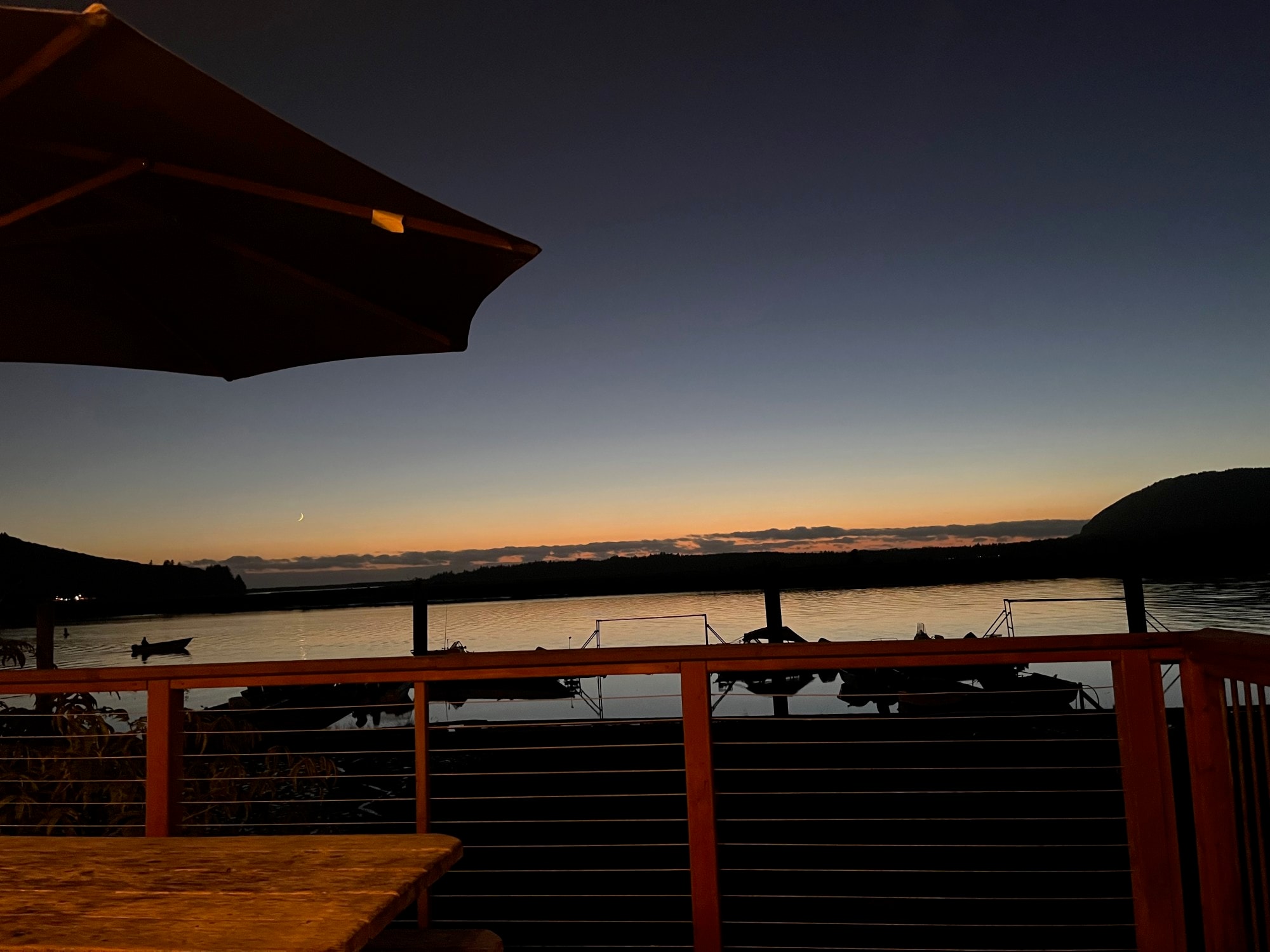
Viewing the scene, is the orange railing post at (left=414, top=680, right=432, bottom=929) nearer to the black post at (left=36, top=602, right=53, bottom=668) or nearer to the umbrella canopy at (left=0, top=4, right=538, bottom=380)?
the umbrella canopy at (left=0, top=4, right=538, bottom=380)

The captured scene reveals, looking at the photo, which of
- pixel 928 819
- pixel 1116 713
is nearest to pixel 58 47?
pixel 928 819

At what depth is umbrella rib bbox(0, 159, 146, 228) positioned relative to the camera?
1655mm

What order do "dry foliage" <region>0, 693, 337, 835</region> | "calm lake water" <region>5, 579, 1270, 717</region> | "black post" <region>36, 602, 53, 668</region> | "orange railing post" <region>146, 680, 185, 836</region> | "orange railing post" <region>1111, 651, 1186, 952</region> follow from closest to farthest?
"orange railing post" <region>1111, 651, 1186, 952</region> < "orange railing post" <region>146, 680, 185, 836</region> < "dry foliage" <region>0, 693, 337, 835</region> < "black post" <region>36, 602, 53, 668</region> < "calm lake water" <region>5, 579, 1270, 717</region>

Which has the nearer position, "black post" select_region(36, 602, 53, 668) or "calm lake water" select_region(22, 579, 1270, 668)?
"black post" select_region(36, 602, 53, 668)

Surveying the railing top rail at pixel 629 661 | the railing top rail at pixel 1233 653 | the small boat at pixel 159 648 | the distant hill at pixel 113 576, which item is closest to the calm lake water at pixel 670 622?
the small boat at pixel 159 648

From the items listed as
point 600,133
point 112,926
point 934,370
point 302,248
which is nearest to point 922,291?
point 934,370

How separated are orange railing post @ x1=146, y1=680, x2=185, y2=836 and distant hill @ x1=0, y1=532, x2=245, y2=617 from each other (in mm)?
11575

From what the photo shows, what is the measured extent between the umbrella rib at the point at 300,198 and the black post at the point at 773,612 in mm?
8919

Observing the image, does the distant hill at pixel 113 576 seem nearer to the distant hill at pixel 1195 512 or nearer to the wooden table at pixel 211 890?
the wooden table at pixel 211 890

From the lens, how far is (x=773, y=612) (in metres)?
10.2

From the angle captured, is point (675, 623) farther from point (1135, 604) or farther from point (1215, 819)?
point (1215, 819)

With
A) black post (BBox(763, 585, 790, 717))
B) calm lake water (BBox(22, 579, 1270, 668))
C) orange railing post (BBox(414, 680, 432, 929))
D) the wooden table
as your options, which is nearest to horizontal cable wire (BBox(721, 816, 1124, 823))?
orange railing post (BBox(414, 680, 432, 929))

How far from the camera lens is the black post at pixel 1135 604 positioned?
956cm

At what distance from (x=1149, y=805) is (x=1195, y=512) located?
19.8m
